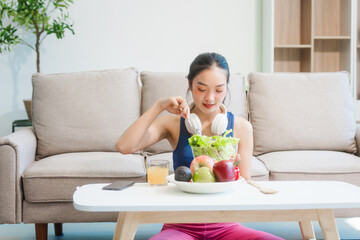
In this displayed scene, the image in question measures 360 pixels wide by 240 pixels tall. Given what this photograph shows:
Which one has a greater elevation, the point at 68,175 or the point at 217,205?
the point at 217,205

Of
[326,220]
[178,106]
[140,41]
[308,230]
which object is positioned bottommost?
[308,230]

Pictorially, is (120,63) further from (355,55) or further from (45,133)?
(355,55)

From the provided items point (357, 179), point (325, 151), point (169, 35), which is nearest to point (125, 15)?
point (169, 35)

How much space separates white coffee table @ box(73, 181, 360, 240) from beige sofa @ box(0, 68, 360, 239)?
104 centimetres

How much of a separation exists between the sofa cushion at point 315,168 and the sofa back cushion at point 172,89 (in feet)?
1.66

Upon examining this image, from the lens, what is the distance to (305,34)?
13.1ft

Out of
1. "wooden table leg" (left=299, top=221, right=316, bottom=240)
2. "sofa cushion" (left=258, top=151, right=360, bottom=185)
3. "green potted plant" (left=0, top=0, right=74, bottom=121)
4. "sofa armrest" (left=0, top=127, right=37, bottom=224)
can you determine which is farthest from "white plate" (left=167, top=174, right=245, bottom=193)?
"green potted plant" (left=0, top=0, right=74, bottom=121)

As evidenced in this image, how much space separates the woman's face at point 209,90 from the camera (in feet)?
5.12

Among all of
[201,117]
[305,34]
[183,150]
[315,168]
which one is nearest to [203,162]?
[183,150]

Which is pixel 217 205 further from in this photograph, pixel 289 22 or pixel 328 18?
pixel 328 18

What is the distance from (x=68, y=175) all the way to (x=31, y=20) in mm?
1639

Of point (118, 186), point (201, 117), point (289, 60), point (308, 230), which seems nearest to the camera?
point (118, 186)

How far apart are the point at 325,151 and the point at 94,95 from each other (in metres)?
1.50

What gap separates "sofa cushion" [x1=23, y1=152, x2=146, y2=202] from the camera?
2156 mm
